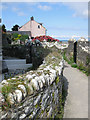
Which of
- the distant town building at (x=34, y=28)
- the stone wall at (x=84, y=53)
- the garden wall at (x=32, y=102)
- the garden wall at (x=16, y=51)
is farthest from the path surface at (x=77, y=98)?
the distant town building at (x=34, y=28)

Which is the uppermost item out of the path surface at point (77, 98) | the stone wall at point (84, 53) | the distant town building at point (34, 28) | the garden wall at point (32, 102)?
the distant town building at point (34, 28)

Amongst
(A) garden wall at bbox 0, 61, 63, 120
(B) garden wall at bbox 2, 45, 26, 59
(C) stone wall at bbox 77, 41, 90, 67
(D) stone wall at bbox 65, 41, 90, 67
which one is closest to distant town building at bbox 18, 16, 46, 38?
(D) stone wall at bbox 65, 41, 90, 67

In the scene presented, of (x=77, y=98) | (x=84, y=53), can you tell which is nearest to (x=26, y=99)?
(x=77, y=98)

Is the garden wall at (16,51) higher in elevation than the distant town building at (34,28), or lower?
lower

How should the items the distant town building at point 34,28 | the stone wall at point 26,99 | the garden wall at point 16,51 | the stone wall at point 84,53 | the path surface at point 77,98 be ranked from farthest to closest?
the distant town building at point 34,28 < the garden wall at point 16,51 < the stone wall at point 84,53 < the path surface at point 77,98 < the stone wall at point 26,99

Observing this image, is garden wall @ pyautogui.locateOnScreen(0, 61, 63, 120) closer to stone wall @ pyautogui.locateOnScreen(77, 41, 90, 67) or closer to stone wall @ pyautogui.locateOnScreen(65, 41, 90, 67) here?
stone wall @ pyautogui.locateOnScreen(77, 41, 90, 67)

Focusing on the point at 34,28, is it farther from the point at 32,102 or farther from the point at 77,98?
the point at 32,102

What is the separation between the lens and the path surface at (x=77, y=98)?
518 centimetres

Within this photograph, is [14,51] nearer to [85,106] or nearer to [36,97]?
[85,106]

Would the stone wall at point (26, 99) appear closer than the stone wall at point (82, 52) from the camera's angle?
Yes

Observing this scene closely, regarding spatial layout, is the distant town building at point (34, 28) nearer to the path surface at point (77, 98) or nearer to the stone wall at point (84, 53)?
the stone wall at point (84, 53)

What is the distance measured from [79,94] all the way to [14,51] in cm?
660

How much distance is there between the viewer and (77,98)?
636 centimetres

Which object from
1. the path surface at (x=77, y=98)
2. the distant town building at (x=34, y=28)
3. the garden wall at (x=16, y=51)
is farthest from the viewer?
the distant town building at (x=34, y=28)
